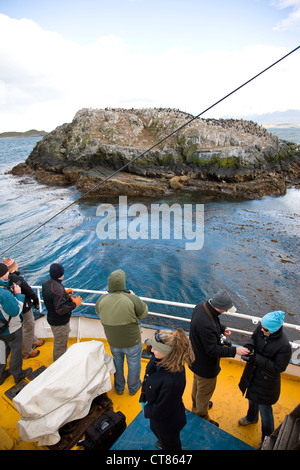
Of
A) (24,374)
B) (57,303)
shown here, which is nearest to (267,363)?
(57,303)

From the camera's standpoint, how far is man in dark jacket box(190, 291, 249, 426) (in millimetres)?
2791

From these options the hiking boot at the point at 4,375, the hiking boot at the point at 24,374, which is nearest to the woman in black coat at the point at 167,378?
the hiking boot at the point at 24,374

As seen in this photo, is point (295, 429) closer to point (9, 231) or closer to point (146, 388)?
point (146, 388)

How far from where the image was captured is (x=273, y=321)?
276cm

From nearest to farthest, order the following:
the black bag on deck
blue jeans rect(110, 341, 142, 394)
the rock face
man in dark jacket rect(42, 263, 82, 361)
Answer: the black bag on deck < blue jeans rect(110, 341, 142, 394) < man in dark jacket rect(42, 263, 82, 361) < the rock face

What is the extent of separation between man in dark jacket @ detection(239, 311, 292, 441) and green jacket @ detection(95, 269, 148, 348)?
142 centimetres

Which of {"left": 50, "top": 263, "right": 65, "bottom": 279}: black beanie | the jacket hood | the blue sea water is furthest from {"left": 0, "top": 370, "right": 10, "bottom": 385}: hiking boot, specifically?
the blue sea water

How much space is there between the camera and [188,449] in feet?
9.12

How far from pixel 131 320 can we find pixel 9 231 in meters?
19.8

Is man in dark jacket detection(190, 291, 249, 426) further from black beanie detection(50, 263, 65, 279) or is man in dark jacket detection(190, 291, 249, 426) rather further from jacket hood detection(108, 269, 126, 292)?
black beanie detection(50, 263, 65, 279)

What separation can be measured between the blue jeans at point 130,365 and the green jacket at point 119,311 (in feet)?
0.60

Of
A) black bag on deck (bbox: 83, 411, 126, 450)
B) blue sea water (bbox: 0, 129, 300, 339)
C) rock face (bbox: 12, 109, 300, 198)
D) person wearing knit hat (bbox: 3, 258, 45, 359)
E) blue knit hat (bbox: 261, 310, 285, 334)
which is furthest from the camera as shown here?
rock face (bbox: 12, 109, 300, 198)
